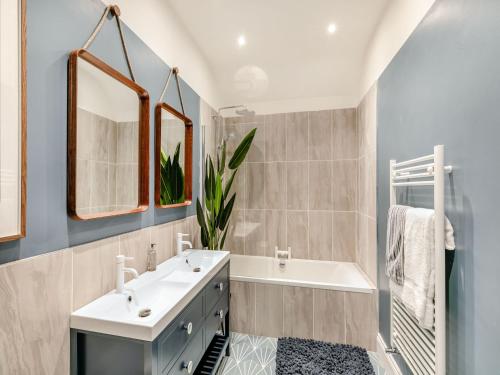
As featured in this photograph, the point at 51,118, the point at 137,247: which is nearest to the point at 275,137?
the point at 137,247

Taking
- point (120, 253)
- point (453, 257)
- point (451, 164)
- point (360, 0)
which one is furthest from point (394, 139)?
point (120, 253)

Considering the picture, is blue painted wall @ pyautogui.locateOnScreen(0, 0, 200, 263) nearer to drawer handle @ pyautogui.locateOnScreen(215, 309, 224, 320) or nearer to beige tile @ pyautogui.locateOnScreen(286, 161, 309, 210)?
drawer handle @ pyautogui.locateOnScreen(215, 309, 224, 320)

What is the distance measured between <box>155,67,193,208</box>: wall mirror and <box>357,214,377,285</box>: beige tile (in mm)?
1647

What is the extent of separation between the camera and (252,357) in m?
2.02

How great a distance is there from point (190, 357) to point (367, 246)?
1838mm

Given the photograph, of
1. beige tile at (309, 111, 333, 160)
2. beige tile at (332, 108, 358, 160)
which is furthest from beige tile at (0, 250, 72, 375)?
beige tile at (332, 108, 358, 160)

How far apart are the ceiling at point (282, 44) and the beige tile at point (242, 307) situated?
2.20m

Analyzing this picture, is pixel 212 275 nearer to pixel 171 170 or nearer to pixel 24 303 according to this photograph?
pixel 171 170

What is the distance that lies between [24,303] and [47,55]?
2.97ft

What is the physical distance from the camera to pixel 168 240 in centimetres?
180

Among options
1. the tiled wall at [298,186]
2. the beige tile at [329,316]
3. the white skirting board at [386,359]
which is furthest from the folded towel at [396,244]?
the tiled wall at [298,186]

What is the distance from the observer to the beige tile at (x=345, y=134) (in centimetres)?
288

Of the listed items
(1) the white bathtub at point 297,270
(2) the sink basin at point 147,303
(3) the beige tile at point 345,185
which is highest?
(3) the beige tile at point 345,185

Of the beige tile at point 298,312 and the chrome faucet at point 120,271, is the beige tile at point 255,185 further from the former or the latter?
the chrome faucet at point 120,271
